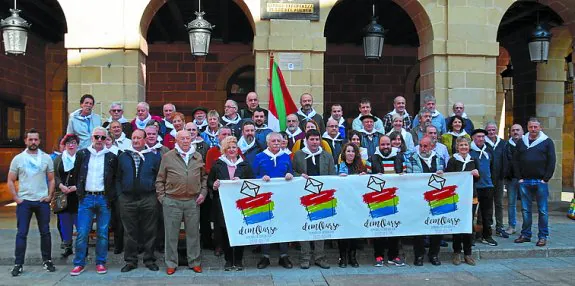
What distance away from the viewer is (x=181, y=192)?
6.03m

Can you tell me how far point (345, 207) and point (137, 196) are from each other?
2531 millimetres

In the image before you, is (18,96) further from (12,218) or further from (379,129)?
(379,129)

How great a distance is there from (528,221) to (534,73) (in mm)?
6852

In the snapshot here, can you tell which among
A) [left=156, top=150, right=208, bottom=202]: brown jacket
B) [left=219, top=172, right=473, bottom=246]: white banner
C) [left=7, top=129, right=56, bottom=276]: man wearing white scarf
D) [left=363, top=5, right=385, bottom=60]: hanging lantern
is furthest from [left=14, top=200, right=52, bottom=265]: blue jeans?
[left=363, top=5, right=385, bottom=60]: hanging lantern

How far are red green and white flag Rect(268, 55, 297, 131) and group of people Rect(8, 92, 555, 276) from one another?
0.14 m

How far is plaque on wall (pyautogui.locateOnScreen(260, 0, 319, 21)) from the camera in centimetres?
891

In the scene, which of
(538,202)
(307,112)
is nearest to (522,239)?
(538,202)

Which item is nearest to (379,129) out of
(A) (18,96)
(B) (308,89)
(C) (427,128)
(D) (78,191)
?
(C) (427,128)

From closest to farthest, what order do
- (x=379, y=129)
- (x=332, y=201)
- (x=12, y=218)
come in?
1. (x=332, y=201)
2. (x=379, y=129)
3. (x=12, y=218)

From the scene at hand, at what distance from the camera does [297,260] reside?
6.72 meters

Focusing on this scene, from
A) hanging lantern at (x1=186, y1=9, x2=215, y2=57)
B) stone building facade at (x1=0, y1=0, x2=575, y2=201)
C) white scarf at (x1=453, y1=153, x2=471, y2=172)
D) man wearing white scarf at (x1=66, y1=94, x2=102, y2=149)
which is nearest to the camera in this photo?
white scarf at (x1=453, y1=153, x2=471, y2=172)

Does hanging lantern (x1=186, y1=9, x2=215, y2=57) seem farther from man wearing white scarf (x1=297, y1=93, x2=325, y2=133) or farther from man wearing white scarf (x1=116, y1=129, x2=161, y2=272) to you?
man wearing white scarf (x1=116, y1=129, x2=161, y2=272)

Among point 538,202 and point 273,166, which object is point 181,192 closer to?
point 273,166

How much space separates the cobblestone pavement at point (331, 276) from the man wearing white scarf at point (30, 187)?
483mm
